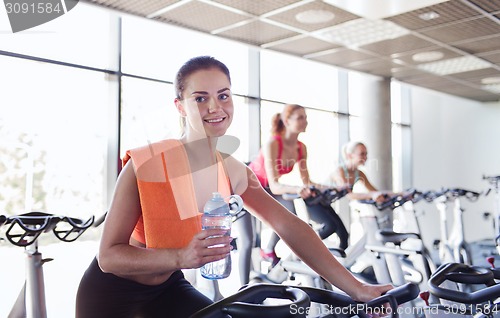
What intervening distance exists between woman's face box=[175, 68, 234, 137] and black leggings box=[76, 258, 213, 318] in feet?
1.32

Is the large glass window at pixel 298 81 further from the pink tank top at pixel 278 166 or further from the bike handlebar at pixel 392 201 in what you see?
the bike handlebar at pixel 392 201

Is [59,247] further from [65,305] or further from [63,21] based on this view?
[63,21]

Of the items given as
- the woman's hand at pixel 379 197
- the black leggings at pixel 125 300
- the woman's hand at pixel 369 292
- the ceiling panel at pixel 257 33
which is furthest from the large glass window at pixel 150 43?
the woman's hand at pixel 369 292

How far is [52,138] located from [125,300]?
3.09 meters

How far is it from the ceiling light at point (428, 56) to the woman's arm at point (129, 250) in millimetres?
4961

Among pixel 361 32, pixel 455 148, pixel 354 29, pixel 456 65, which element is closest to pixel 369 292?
pixel 354 29

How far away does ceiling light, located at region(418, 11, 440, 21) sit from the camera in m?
3.93

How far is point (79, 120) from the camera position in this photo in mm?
3807

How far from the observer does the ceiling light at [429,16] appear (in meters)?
3.93

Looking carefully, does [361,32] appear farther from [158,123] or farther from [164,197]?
[164,197]

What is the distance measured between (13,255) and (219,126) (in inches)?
160

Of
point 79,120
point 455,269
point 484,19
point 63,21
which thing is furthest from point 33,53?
point 484,19

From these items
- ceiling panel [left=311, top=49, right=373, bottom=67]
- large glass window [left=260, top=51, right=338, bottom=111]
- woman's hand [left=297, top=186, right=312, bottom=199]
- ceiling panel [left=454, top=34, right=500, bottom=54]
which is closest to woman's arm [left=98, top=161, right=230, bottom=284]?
woman's hand [left=297, top=186, right=312, bottom=199]

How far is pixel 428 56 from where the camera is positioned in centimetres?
538
